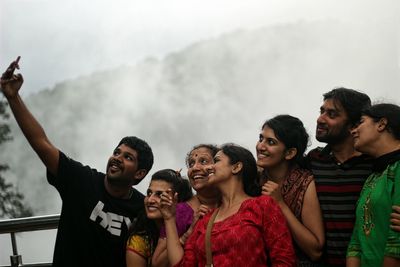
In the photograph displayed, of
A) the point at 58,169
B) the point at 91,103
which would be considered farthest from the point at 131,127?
the point at 58,169

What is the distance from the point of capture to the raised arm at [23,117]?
2.21 metres

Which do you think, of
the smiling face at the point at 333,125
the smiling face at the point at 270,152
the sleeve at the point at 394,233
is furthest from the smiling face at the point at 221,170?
the sleeve at the point at 394,233

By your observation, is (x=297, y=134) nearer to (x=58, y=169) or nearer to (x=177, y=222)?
(x=177, y=222)

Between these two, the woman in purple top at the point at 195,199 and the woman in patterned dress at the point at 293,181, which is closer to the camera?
the woman in patterned dress at the point at 293,181

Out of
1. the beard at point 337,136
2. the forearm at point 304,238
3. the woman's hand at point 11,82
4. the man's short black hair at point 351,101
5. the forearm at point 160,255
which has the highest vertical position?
the woman's hand at point 11,82

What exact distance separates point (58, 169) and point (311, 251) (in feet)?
3.51

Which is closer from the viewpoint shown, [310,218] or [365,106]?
[310,218]

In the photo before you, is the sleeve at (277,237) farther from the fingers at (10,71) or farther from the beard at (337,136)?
the fingers at (10,71)

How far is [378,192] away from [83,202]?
118cm

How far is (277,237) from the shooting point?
1.84 metres

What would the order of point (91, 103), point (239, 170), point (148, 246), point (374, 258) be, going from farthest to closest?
point (91, 103) → point (148, 246) → point (239, 170) → point (374, 258)

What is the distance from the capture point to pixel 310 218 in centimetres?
197

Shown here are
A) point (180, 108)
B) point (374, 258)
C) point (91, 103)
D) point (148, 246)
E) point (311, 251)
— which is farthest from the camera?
point (91, 103)

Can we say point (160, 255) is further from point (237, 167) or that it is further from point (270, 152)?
point (270, 152)
